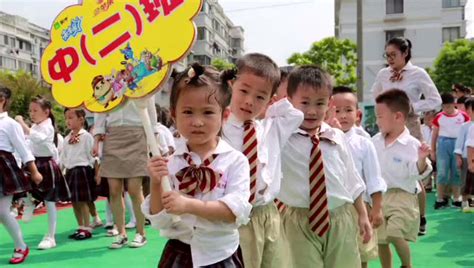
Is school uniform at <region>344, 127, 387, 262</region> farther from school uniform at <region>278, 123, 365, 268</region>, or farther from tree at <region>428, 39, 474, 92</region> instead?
tree at <region>428, 39, 474, 92</region>

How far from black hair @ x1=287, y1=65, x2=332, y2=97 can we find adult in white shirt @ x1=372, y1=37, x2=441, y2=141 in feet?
6.32

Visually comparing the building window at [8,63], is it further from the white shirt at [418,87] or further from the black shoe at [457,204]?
the white shirt at [418,87]

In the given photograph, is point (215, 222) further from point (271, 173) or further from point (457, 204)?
point (457, 204)

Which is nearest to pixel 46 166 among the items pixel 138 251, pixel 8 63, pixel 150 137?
pixel 138 251

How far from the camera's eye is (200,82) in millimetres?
1881

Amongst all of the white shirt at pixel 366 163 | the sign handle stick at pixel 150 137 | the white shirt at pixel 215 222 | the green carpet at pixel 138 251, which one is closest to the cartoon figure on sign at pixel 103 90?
the sign handle stick at pixel 150 137

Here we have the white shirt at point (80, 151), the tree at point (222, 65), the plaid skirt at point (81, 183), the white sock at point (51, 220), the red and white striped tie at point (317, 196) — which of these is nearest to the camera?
the tree at point (222, 65)

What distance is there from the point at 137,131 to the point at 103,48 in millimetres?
3024

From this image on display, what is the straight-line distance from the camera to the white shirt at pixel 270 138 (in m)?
2.40

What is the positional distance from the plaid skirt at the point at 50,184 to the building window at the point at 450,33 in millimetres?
31988

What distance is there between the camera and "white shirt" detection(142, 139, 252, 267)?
1881 mm

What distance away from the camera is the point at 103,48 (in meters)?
1.90

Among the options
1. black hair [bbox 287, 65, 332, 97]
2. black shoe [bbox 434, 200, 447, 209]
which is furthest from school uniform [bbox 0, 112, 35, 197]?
black shoe [bbox 434, 200, 447, 209]

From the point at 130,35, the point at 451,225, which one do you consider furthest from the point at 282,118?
the point at 451,225
